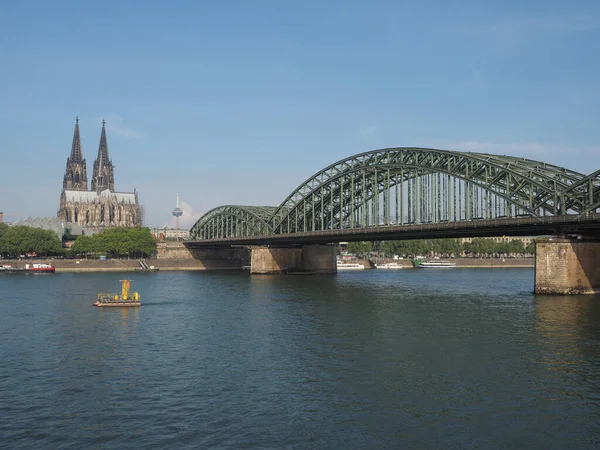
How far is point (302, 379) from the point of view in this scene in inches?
1421

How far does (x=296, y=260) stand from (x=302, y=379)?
115 metres

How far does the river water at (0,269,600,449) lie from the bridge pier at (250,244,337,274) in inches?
3216

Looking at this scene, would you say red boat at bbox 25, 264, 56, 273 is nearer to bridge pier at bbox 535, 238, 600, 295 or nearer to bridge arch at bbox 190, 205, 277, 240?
bridge arch at bbox 190, 205, 277, 240

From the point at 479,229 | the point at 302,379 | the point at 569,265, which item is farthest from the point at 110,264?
the point at 302,379

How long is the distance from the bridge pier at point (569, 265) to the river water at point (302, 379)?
12.8 m

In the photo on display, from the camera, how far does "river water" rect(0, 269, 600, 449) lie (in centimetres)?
2691

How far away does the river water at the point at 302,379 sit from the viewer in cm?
2691

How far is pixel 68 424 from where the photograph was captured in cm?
2803

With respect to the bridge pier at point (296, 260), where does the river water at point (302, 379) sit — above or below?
below

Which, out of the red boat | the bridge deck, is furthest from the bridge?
the red boat

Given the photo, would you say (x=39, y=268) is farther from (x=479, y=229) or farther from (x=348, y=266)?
(x=479, y=229)

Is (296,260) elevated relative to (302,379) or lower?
elevated

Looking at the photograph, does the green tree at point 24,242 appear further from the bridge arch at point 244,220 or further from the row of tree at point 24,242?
the bridge arch at point 244,220

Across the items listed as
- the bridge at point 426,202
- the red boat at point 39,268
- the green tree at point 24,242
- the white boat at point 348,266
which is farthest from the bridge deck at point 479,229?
the green tree at point 24,242
